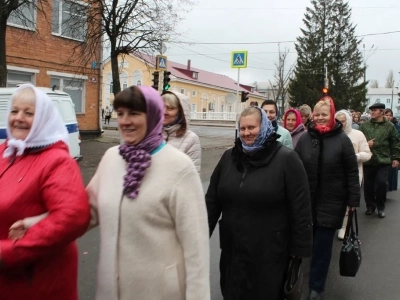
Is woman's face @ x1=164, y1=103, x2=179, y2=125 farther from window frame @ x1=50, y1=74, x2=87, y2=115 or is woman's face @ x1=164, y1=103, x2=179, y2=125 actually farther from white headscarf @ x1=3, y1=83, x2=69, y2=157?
window frame @ x1=50, y1=74, x2=87, y2=115

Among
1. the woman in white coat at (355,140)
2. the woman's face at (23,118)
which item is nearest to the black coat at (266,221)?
the woman's face at (23,118)

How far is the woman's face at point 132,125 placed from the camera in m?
2.12

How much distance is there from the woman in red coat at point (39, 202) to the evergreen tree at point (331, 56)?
4686 centimetres

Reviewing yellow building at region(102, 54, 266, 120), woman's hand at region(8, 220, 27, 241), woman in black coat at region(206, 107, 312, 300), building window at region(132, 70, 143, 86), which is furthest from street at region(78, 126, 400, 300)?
building window at region(132, 70, 143, 86)

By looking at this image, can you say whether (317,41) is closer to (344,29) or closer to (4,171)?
(344,29)

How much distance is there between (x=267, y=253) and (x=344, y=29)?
4949 centimetres

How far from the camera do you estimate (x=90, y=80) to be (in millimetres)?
22734

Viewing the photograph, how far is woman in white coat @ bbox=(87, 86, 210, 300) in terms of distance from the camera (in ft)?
6.90

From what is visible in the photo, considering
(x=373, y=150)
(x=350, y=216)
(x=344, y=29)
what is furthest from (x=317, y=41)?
(x=350, y=216)

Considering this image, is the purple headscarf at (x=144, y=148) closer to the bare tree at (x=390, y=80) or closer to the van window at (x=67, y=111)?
the van window at (x=67, y=111)

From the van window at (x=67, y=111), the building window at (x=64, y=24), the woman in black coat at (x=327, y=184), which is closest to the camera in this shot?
the woman in black coat at (x=327, y=184)

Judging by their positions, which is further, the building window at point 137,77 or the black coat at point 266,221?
the building window at point 137,77

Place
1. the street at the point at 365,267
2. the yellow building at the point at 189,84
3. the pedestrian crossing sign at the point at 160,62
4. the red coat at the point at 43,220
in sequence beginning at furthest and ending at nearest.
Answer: the yellow building at the point at 189,84, the pedestrian crossing sign at the point at 160,62, the street at the point at 365,267, the red coat at the point at 43,220

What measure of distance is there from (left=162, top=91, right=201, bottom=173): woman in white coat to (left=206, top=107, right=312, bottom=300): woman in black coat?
0.92m
